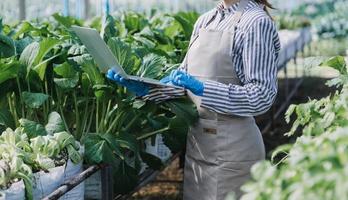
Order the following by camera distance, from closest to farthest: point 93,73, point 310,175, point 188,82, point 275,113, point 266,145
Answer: point 310,175 → point 188,82 → point 93,73 → point 266,145 → point 275,113

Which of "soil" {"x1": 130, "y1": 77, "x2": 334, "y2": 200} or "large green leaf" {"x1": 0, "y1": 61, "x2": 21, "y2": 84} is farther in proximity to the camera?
"soil" {"x1": 130, "y1": 77, "x2": 334, "y2": 200}

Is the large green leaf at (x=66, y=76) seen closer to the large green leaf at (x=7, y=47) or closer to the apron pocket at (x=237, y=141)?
the large green leaf at (x=7, y=47)

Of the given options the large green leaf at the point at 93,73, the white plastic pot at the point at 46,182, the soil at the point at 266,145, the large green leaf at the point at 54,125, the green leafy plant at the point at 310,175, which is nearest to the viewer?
the green leafy plant at the point at 310,175

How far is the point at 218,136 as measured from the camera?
2895 millimetres

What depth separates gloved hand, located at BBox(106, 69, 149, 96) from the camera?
9.09 feet

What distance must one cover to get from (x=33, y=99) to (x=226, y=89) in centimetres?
88

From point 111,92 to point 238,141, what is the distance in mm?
647

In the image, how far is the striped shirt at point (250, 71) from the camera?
105 inches

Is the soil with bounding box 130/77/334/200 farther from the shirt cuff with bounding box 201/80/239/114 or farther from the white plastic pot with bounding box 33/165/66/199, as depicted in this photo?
the white plastic pot with bounding box 33/165/66/199

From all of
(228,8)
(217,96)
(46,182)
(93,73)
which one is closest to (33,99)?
(93,73)

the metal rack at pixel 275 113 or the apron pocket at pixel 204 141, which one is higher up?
the apron pocket at pixel 204 141

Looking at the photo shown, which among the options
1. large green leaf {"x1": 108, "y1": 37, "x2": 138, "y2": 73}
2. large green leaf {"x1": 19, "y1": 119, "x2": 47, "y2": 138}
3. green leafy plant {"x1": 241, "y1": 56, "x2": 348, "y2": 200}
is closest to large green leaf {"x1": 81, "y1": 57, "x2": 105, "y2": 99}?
large green leaf {"x1": 108, "y1": 37, "x2": 138, "y2": 73}

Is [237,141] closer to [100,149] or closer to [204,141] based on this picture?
[204,141]

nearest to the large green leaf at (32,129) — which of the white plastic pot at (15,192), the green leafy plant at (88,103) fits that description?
the green leafy plant at (88,103)
